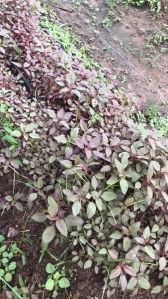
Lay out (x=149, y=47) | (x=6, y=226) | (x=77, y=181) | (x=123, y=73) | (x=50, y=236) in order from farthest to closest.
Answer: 1. (x=149, y=47)
2. (x=123, y=73)
3. (x=6, y=226)
4. (x=77, y=181)
5. (x=50, y=236)

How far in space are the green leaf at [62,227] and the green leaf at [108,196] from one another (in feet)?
0.90

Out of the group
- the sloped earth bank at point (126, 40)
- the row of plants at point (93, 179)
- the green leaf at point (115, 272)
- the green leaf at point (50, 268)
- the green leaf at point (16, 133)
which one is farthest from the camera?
the sloped earth bank at point (126, 40)

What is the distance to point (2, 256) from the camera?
8.87 ft

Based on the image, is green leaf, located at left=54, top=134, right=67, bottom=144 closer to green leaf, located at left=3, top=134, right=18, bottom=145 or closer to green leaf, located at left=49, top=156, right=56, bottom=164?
green leaf, located at left=49, top=156, right=56, bottom=164

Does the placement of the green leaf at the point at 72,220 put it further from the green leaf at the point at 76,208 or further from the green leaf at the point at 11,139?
the green leaf at the point at 11,139

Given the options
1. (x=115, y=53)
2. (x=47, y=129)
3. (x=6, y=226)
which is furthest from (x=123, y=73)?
(x=6, y=226)

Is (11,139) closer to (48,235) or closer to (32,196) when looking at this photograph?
(32,196)

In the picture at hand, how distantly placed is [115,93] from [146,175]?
2.65ft

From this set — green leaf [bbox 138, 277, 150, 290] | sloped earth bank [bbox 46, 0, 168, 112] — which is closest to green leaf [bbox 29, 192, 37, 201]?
green leaf [bbox 138, 277, 150, 290]

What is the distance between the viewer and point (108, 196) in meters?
2.56

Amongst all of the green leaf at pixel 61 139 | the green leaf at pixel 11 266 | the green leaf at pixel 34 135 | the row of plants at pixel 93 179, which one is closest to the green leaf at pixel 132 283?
the row of plants at pixel 93 179

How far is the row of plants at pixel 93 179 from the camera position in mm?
2514

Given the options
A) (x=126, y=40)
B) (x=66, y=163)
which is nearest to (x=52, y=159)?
(x=66, y=163)

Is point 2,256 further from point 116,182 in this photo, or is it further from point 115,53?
point 115,53
